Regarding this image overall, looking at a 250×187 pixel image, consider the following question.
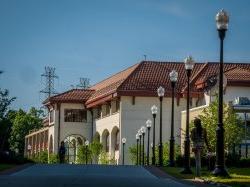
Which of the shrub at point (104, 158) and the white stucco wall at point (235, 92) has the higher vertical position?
the white stucco wall at point (235, 92)

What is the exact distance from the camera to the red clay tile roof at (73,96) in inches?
3457

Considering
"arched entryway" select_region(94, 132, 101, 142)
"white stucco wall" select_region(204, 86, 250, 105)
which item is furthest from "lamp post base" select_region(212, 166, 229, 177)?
"arched entryway" select_region(94, 132, 101, 142)

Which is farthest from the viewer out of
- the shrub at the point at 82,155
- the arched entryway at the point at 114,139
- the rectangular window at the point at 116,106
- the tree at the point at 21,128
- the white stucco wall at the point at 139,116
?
the tree at the point at 21,128

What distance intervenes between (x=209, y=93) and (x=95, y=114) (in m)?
26.7

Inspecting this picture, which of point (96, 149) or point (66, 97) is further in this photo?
point (66, 97)

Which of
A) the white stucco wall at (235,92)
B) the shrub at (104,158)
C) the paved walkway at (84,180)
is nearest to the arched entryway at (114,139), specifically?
the shrub at (104,158)

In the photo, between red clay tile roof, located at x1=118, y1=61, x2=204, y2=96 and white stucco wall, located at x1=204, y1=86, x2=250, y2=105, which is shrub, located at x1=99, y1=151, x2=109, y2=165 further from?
white stucco wall, located at x1=204, y1=86, x2=250, y2=105

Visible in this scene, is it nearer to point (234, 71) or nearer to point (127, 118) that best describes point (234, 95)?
point (234, 71)

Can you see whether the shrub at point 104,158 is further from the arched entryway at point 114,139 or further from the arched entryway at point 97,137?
the arched entryway at point 97,137

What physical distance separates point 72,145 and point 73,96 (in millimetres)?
7696

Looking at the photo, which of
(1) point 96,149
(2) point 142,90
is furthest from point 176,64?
(1) point 96,149

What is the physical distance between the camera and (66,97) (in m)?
88.4

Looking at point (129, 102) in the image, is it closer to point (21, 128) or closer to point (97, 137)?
point (97, 137)

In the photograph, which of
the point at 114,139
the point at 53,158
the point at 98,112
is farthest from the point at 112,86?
the point at 53,158
